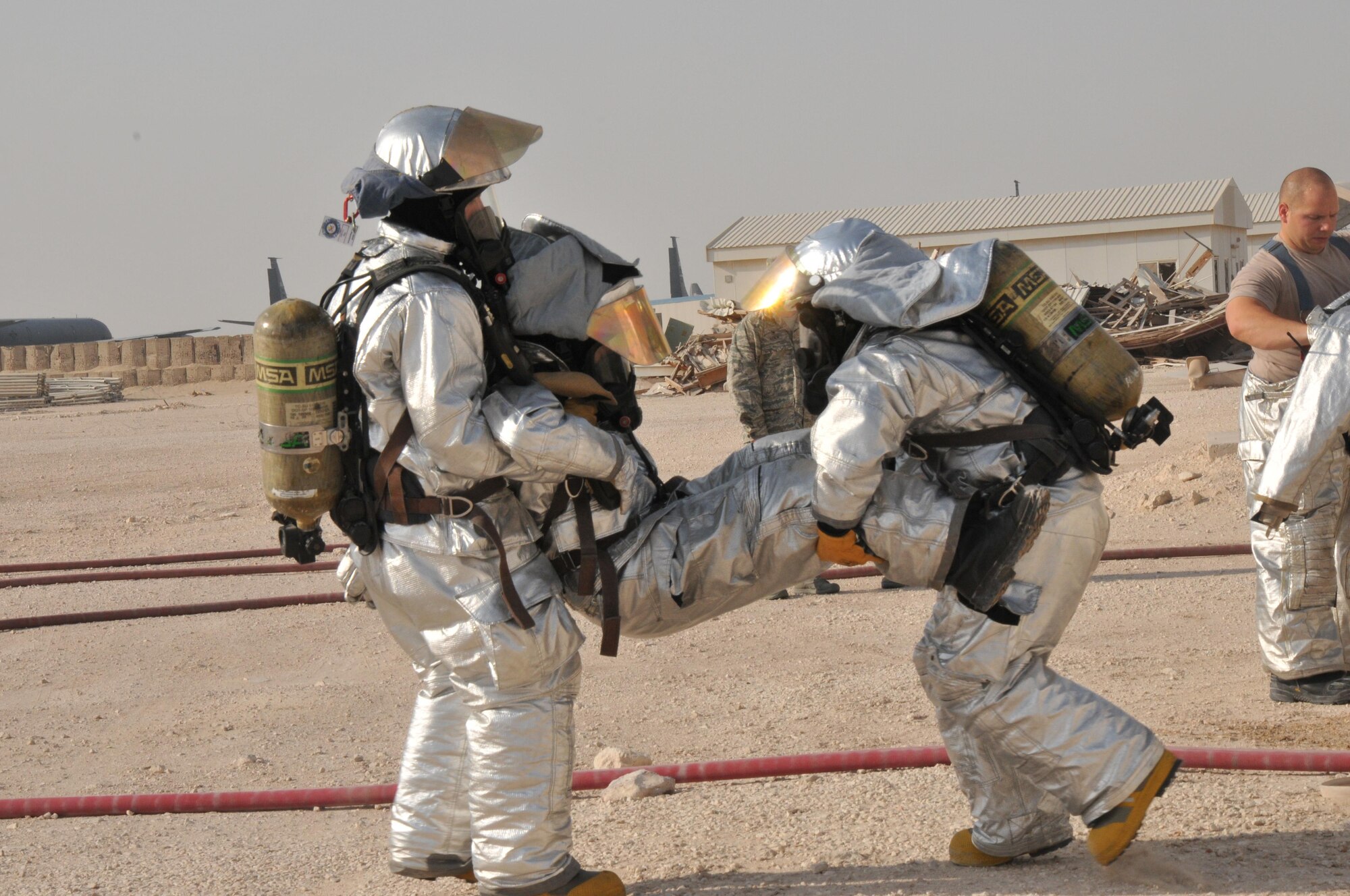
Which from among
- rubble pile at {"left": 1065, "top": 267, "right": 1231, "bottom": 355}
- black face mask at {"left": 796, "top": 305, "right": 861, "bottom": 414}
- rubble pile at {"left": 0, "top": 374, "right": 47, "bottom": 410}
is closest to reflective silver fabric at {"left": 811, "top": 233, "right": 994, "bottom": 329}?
black face mask at {"left": 796, "top": 305, "right": 861, "bottom": 414}

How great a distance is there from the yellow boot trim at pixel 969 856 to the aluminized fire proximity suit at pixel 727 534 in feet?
2.59

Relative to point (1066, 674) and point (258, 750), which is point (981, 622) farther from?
point (258, 750)

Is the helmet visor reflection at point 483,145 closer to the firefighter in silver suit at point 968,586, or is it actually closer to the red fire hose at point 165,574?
the firefighter in silver suit at point 968,586

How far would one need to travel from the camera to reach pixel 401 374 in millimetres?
3582

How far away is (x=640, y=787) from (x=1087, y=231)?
120 feet

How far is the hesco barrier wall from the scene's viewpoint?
40781 mm

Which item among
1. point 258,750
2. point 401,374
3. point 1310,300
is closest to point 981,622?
point 401,374

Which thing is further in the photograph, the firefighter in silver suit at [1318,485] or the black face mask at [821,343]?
the firefighter in silver suit at [1318,485]

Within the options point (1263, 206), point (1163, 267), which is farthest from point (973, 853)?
point (1263, 206)

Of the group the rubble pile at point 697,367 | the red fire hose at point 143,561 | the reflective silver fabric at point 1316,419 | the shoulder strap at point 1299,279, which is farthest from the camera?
the rubble pile at point 697,367

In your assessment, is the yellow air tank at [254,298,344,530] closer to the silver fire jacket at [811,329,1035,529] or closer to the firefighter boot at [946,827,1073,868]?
the silver fire jacket at [811,329,1035,529]

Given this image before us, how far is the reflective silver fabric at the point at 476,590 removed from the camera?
3512 millimetres

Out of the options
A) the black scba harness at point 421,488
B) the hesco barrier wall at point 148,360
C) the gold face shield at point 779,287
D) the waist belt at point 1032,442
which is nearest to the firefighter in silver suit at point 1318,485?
the waist belt at point 1032,442

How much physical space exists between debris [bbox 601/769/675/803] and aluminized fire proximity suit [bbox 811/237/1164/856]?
3.87ft
